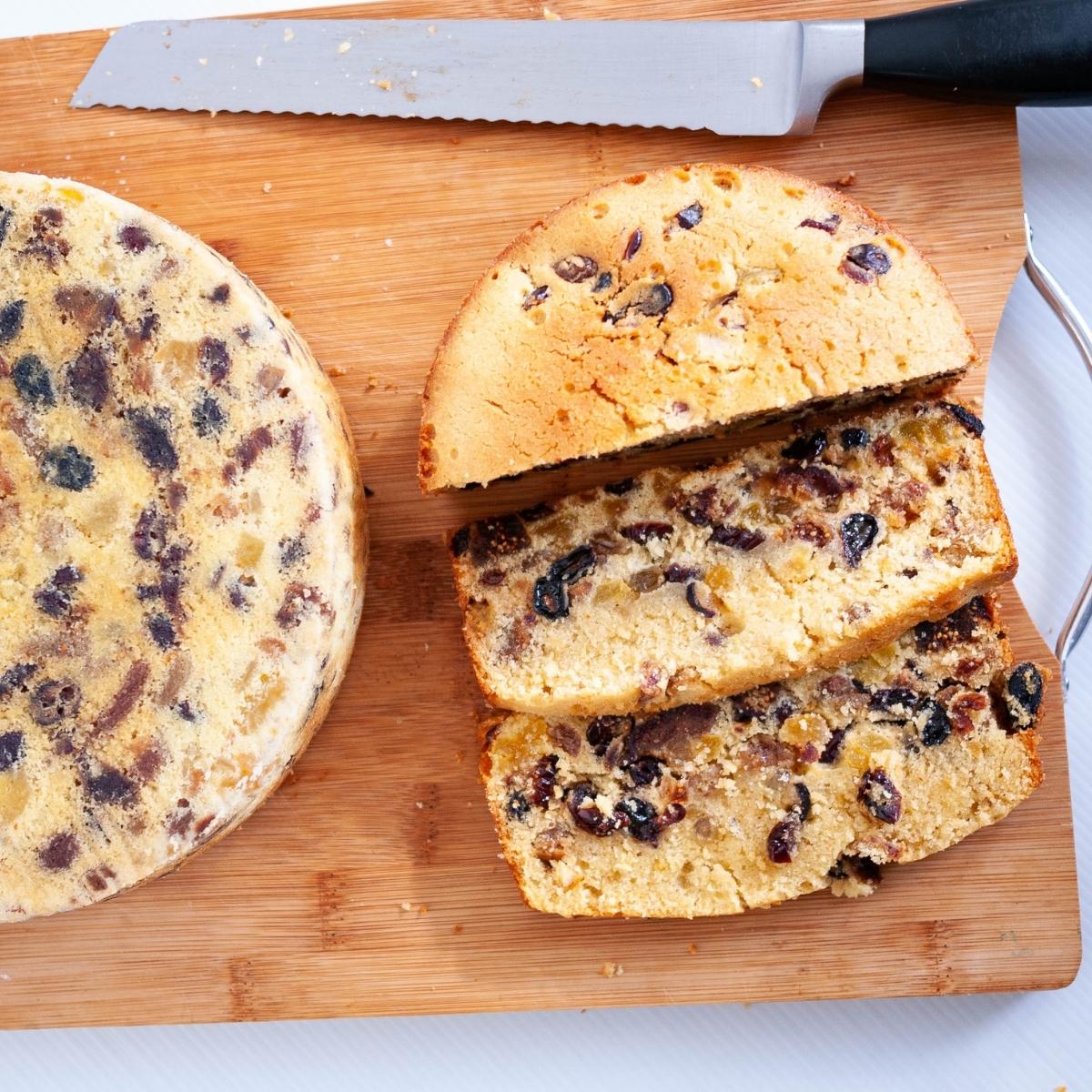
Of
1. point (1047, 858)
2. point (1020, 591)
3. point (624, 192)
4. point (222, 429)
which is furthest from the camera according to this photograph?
point (1020, 591)

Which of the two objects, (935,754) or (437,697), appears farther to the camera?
(437,697)

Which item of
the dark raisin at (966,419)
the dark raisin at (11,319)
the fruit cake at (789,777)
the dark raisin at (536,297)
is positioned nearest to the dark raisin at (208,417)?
the dark raisin at (11,319)

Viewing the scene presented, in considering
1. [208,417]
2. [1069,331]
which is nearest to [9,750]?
[208,417]

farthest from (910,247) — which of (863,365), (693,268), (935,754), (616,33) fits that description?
(935,754)

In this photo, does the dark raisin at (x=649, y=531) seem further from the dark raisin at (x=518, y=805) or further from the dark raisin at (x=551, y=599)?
the dark raisin at (x=518, y=805)

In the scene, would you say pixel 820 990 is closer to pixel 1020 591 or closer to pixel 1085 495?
pixel 1020 591

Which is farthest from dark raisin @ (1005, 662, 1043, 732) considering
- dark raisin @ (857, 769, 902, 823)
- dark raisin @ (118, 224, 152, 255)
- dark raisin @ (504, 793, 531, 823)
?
dark raisin @ (118, 224, 152, 255)

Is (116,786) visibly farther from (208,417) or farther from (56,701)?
(208,417)

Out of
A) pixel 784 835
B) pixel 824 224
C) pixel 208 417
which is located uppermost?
pixel 824 224
